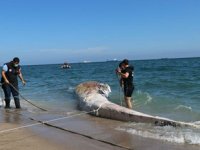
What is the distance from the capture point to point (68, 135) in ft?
27.2

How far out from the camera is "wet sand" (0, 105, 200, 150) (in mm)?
7141

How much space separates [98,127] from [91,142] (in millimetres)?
1802

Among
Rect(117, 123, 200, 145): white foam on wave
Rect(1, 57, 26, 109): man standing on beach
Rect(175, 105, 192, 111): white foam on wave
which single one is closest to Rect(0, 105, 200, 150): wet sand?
Rect(117, 123, 200, 145): white foam on wave

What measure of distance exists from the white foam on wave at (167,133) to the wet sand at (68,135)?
0.73 ft

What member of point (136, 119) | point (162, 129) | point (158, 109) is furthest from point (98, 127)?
point (158, 109)

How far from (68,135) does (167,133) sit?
6.74 ft

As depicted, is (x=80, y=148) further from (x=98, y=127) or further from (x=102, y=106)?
(x=102, y=106)

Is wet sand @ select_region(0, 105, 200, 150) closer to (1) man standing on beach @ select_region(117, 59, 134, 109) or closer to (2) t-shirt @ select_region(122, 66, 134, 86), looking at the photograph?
(1) man standing on beach @ select_region(117, 59, 134, 109)

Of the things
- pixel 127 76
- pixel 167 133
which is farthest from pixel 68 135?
pixel 127 76

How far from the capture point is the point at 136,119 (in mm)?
9539

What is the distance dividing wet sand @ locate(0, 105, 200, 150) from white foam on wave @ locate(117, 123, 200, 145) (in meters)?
0.22

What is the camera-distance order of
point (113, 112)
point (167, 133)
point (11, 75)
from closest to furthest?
point (167, 133) → point (113, 112) → point (11, 75)

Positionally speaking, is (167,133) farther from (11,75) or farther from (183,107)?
(11,75)

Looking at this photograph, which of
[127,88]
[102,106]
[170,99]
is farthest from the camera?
[170,99]
